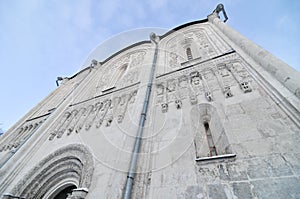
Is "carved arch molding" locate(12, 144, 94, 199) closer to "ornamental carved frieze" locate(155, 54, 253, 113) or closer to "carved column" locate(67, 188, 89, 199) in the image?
"carved column" locate(67, 188, 89, 199)

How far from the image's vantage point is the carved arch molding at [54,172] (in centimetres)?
397

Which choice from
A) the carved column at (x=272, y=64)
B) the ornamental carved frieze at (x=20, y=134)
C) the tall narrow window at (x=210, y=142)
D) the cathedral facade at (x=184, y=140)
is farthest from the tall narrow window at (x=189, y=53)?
the ornamental carved frieze at (x=20, y=134)

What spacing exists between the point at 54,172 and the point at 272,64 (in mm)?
6963

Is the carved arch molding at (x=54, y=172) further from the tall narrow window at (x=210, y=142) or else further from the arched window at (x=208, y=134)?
the tall narrow window at (x=210, y=142)

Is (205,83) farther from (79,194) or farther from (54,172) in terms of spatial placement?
(54,172)

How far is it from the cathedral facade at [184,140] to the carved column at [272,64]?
0.02 meters

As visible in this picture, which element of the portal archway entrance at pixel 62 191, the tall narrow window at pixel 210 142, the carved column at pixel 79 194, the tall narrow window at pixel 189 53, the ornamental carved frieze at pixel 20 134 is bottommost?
the carved column at pixel 79 194

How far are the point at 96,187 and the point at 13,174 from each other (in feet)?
12.0

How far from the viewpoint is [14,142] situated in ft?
21.2

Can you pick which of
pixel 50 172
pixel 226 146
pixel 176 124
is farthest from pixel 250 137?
pixel 50 172

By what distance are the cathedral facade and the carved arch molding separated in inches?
1.1

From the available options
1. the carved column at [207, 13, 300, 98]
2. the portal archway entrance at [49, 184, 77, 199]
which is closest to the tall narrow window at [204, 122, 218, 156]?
the carved column at [207, 13, 300, 98]

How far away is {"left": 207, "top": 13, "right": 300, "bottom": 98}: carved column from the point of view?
258cm

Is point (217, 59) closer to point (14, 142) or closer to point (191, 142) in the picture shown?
point (191, 142)
